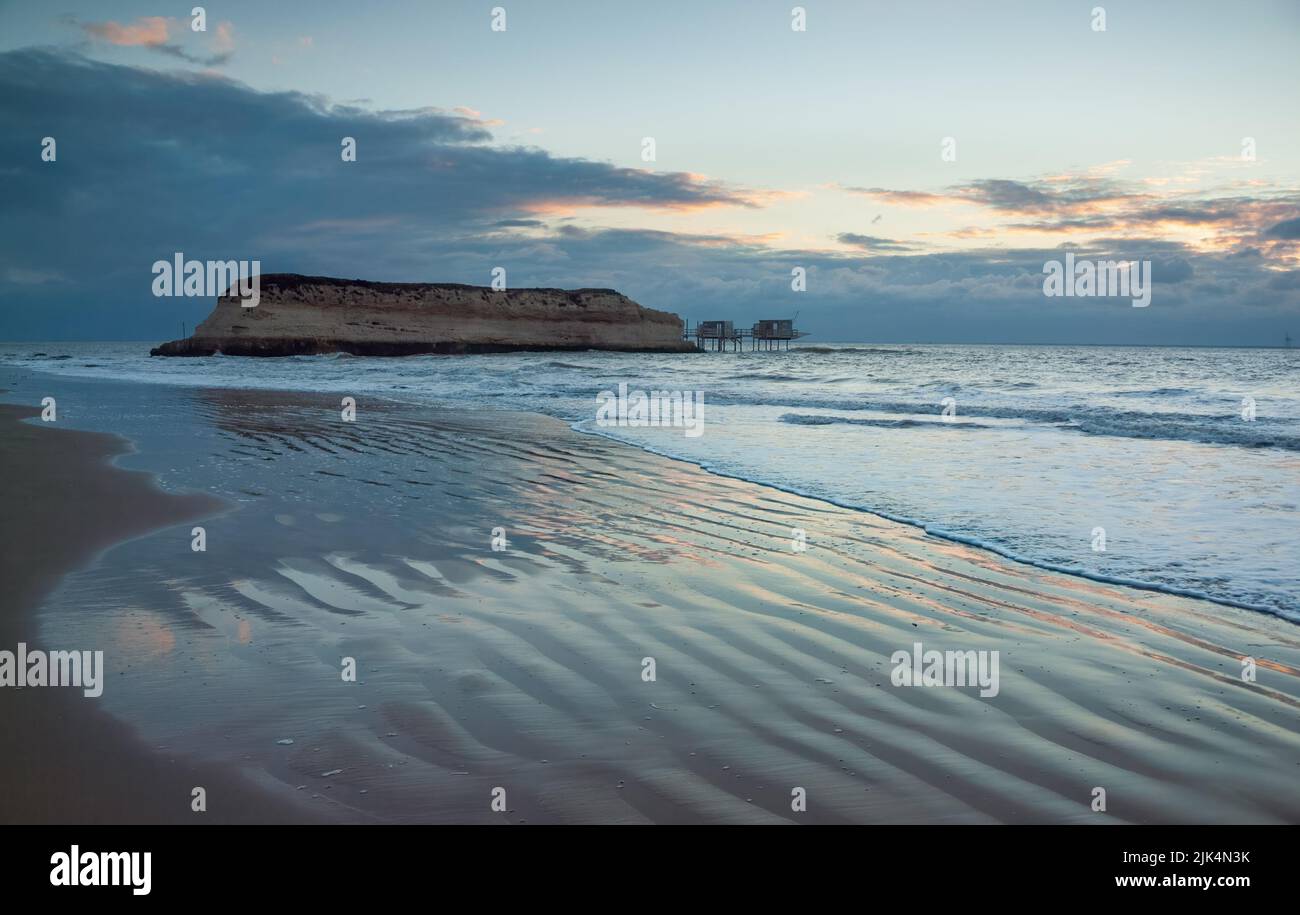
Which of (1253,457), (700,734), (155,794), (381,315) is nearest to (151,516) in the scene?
(155,794)

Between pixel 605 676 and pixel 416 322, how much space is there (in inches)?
2933

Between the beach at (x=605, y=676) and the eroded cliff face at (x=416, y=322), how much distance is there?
64.0 metres

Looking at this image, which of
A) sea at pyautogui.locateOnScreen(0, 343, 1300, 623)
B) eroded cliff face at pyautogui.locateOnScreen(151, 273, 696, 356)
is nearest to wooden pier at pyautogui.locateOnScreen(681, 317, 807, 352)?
eroded cliff face at pyautogui.locateOnScreen(151, 273, 696, 356)

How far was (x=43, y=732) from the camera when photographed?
10.3 ft

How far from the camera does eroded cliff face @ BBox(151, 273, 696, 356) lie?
65.6 m

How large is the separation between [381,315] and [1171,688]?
74.6 m

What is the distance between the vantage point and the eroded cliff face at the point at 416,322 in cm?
6556

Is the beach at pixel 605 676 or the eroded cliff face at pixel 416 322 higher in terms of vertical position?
the eroded cliff face at pixel 416 322

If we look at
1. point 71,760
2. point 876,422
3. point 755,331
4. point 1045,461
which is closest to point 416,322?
point 755,331

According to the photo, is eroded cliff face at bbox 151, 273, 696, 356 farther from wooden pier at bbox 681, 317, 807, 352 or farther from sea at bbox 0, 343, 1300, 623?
sea at bbox 0, 343, 1300, 623

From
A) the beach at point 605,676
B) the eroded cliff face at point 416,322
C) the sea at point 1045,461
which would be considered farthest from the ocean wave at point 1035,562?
the eroded cliff face at point 416,322

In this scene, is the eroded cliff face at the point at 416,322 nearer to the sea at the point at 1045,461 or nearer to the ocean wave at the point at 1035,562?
the sea at the point at 1045,461

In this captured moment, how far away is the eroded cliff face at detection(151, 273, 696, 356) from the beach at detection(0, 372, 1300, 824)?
210ft
